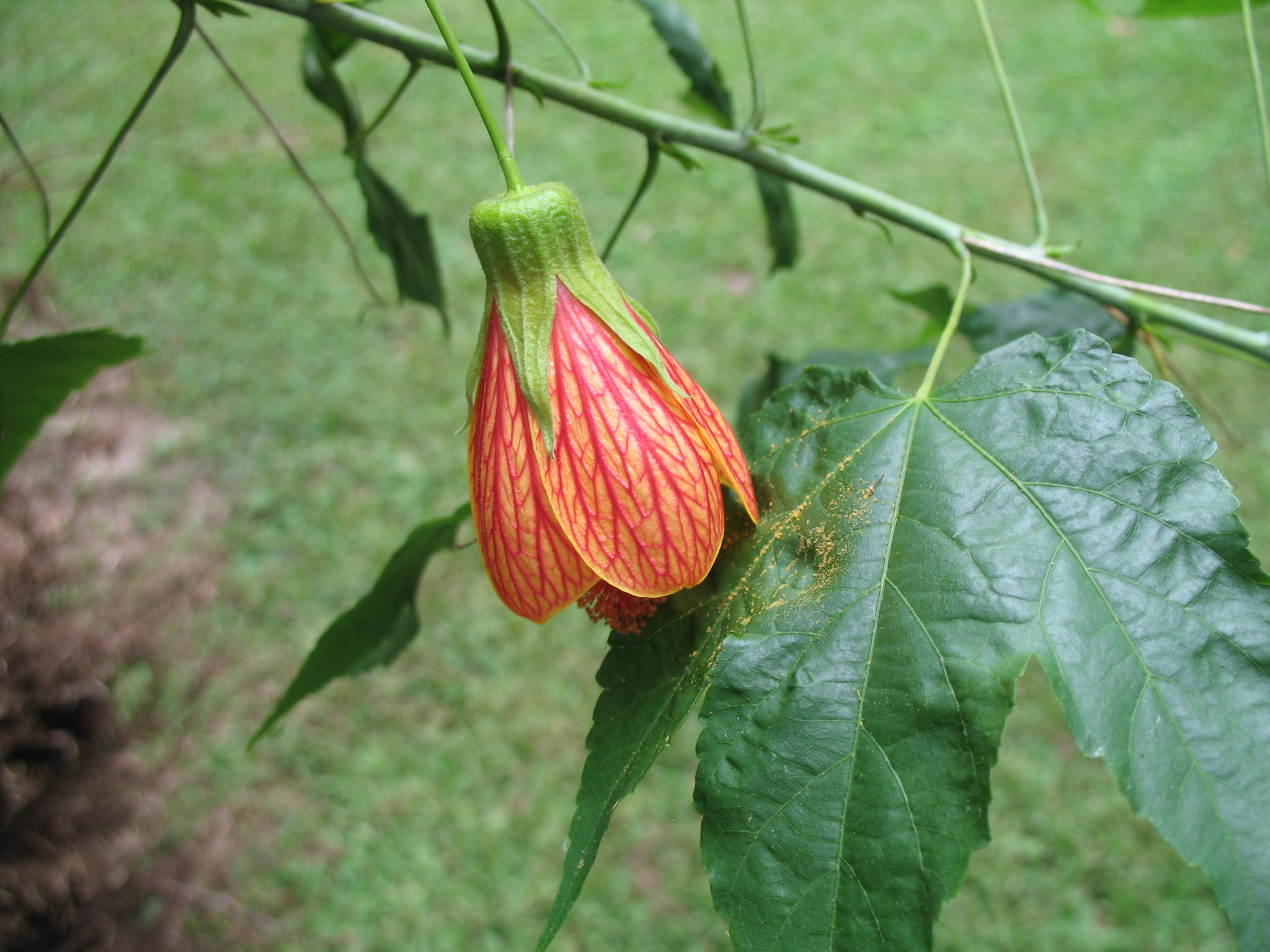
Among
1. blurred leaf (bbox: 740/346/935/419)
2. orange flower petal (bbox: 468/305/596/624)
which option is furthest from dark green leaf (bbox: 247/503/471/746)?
blurred leaf (bbox: 740/346/935/419)

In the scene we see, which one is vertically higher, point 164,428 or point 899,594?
point 899,594

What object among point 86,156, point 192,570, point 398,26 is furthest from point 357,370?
point 398,26

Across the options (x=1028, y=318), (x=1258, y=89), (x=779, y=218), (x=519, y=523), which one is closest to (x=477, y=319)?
(x=779, y=218)

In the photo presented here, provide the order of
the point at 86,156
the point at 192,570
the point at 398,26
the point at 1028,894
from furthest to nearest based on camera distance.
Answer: the point at 86,156, the point at 192,570, the point at 1028,894, the point at 398,26

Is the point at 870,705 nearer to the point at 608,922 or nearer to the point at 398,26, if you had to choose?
the point at 398,26

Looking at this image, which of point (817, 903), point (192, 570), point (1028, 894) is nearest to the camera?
point (817, 903)

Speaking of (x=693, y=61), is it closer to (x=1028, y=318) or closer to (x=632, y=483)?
(x=1028, y=318)
